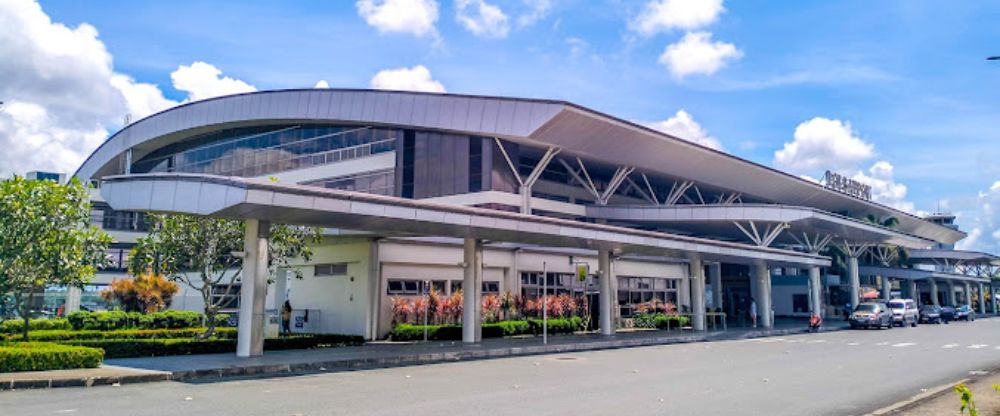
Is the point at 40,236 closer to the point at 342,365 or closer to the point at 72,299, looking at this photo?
the point at 342,365

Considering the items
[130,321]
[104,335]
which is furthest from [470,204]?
[104,335]

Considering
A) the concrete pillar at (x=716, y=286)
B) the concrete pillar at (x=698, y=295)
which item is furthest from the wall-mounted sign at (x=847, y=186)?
the concrete pillar at (x=698, y=295)

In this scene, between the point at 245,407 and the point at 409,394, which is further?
the point at 409,394

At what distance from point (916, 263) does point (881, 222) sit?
26.2 meters

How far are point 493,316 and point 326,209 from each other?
A: 45.1 feet

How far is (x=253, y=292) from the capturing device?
18938 millimetres

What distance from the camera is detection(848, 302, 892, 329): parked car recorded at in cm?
3875

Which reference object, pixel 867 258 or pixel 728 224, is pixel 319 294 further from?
pixel 867 258

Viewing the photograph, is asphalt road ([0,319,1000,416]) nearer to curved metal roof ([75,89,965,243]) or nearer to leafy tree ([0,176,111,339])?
leafy tree ([0,176,111,339])

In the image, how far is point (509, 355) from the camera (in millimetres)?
21859

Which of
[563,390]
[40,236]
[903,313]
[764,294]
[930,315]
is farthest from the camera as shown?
[930,315]

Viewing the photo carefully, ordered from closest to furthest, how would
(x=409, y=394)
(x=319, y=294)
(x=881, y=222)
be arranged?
1. (x=409, y=394)
2. (x=319, y=294)
3. (x=881, y=222)

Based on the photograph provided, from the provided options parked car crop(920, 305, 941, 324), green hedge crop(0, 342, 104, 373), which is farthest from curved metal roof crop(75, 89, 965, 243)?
green hedge crop(0, 342, 104, 373)

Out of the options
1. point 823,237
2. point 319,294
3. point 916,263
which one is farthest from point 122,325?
point 916,263
